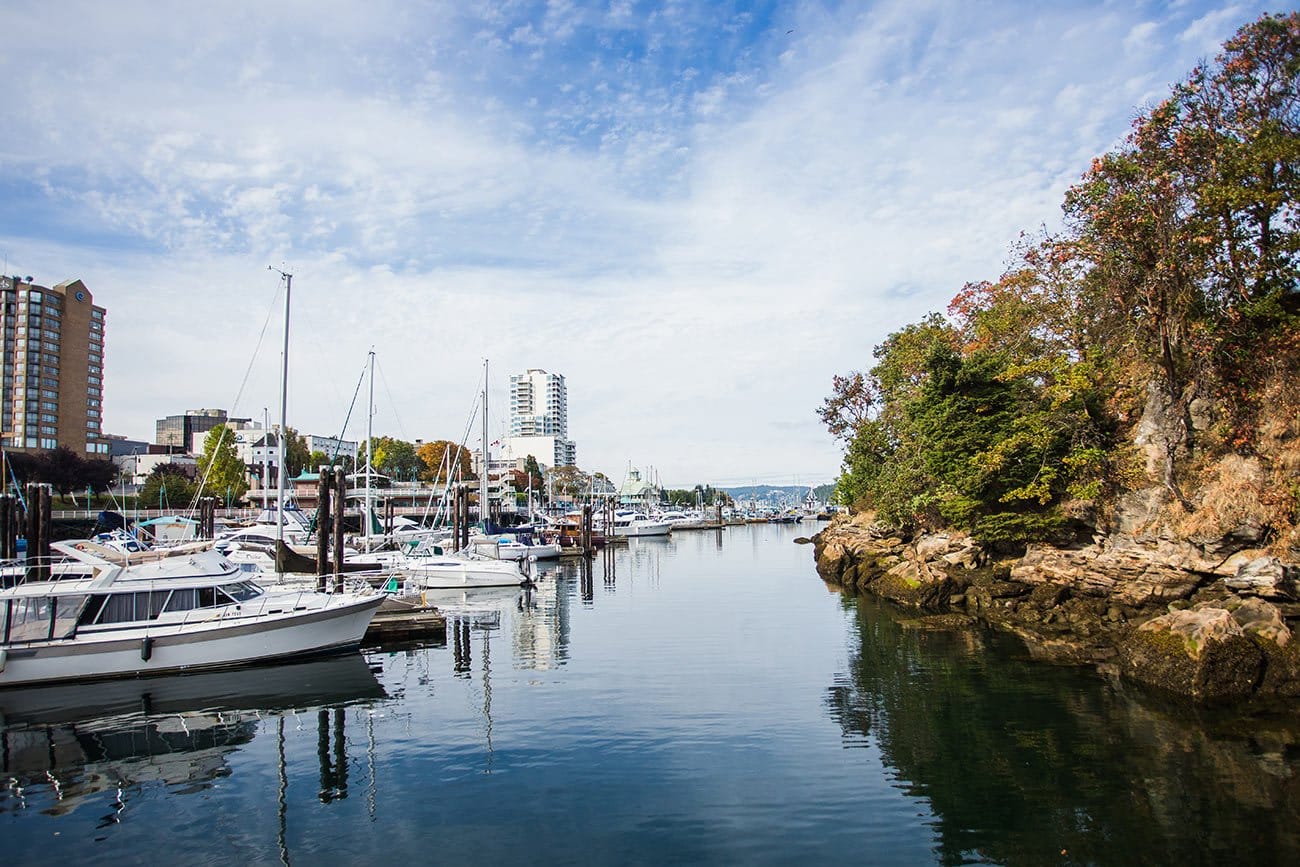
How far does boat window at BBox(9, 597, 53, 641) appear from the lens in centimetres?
2061

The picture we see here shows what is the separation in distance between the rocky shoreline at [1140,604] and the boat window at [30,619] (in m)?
27.7

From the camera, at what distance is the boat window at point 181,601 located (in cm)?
2214

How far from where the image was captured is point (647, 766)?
1416 cm

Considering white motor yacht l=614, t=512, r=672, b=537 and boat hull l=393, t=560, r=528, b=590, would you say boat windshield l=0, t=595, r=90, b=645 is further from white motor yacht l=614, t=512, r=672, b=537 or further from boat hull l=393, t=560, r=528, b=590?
white motor yacht l=614, t=512, r=672, b=537

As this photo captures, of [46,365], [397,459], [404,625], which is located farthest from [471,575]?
[46,365]

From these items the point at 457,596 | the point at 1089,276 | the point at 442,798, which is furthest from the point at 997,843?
the point at 457,596

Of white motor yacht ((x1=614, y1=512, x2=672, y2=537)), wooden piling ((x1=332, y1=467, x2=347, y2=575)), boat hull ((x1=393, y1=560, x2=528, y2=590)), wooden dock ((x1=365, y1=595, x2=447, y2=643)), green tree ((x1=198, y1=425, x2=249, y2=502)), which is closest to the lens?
wooden dock ((x1=365, y1=595, x2=447, y2=643))

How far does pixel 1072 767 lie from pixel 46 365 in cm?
15076

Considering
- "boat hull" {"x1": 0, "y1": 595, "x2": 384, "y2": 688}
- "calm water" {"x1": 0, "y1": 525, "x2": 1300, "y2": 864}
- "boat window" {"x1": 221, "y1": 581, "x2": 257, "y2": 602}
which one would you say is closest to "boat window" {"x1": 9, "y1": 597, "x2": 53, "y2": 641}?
"boat hull" {"x1": 0, "y1": 595, "x2": 384, "y2": 688}

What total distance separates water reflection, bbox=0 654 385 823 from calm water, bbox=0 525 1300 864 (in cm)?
8

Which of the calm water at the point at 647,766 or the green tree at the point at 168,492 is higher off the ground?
the green tree at the point at 168,492

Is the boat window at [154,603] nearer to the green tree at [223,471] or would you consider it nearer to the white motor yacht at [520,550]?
the white motor yacht at [520,550]

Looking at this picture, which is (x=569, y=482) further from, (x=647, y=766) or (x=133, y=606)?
(x=647, y=766)

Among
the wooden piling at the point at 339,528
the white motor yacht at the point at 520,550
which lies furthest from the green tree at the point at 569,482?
the wooden piling at the point at 339,528
